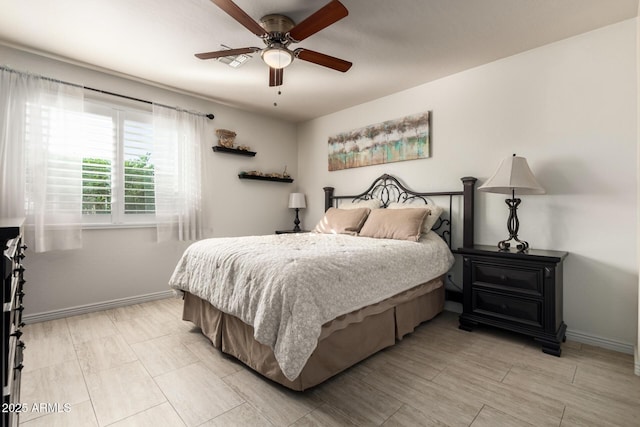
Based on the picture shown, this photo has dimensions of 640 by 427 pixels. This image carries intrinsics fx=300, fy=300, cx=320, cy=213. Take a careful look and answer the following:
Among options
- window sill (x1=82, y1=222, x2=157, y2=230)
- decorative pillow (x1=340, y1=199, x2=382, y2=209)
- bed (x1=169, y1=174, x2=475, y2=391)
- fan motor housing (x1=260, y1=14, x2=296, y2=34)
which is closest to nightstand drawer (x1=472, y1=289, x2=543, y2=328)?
bed (x1=169, y1=174, x2=475, y2=391)

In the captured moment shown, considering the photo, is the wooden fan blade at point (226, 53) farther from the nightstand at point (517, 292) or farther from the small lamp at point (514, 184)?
the nightstand at point (517, 292)

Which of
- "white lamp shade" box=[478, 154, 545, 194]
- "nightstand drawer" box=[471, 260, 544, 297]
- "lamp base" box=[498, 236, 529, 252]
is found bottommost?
"nightstand drawer" box=[471, 260, 544, 297]

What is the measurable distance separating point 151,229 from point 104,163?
850 millimetres

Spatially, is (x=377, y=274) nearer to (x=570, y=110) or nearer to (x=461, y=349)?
(x=461, y=349)

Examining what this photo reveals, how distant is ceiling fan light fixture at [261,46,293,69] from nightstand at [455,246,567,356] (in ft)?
7.06

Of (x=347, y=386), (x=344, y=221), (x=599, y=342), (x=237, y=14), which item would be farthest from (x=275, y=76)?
(x=599, y=342)

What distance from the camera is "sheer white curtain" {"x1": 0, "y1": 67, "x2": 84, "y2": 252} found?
2.62m

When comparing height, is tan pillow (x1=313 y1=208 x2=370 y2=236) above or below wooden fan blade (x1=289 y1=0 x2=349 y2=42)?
below

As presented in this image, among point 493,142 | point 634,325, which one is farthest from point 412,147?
point 634,325

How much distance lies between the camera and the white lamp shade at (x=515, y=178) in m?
2.35

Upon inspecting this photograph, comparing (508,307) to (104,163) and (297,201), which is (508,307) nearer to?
(297,201)

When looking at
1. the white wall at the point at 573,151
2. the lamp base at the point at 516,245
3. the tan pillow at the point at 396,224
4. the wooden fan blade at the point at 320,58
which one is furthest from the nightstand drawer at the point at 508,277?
the wooden fan blade at the point at 320,58

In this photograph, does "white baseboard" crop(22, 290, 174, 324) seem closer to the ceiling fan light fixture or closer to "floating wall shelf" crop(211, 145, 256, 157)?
"floating wall shelf" crop(211, 145, 256, 157)

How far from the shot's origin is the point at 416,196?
348cm
